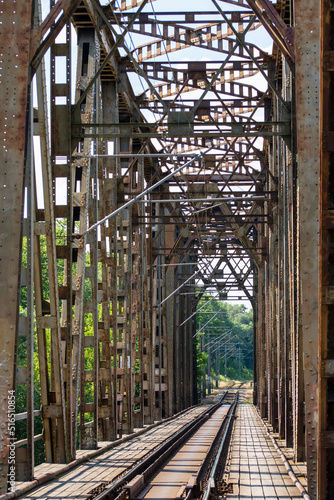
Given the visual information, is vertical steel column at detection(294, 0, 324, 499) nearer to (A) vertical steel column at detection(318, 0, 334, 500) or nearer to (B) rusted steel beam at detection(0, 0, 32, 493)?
(A) vertical steel column at detection(318, 0, 334, 500)

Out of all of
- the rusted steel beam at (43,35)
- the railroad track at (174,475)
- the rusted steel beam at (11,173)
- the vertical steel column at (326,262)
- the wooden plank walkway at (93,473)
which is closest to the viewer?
the vertical steel column at (326,262)

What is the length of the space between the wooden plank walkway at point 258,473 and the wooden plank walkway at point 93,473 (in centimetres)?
187

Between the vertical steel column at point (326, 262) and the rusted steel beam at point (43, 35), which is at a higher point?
the rusted steel beam at point (43, 35)

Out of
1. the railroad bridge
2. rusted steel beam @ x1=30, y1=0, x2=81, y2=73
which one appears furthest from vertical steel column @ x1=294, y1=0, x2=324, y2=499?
rusted steel beam @ x1=30, y1=0, x2=81, y2=73

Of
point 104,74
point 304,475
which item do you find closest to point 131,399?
point 104,74

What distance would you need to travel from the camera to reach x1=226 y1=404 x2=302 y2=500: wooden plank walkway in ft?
32.9

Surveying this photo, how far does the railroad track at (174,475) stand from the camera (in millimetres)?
10477

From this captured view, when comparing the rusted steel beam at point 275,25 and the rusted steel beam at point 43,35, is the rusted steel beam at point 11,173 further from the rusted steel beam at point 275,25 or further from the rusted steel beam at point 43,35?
the rusted steel beam at point 275,25

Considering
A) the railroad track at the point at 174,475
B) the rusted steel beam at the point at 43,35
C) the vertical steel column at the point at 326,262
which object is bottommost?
the railroad track at the point at 174,475

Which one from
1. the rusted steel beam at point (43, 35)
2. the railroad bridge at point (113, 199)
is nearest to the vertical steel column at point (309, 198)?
the railroad bridge at point (113, 199)

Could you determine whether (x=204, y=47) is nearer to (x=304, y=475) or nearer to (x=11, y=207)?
(x=11, y=207)

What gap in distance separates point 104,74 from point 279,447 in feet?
33.2

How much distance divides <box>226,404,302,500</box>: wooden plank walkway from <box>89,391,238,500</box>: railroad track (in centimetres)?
29

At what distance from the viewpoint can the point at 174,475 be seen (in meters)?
13.5
